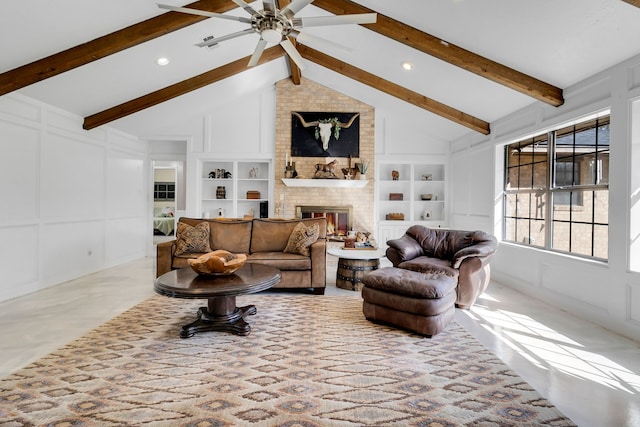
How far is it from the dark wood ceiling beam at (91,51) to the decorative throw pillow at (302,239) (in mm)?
2735

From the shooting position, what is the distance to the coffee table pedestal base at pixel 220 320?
3022mm

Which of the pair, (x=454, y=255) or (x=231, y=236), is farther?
(x=231, y=236)

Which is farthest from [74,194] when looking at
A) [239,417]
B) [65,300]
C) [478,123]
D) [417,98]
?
[478,123]

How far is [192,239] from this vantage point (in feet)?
14.4

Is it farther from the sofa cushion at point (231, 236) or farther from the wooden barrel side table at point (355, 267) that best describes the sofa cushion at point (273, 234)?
the wooden barrel side table at point (355, 267)

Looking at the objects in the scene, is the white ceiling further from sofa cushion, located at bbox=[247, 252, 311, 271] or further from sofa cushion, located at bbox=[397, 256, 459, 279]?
sofa cushion, located at bbox=[247, 252, 311, 271]

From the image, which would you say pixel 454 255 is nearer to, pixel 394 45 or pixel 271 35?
pixel 394 45

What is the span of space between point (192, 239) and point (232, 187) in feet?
11.6

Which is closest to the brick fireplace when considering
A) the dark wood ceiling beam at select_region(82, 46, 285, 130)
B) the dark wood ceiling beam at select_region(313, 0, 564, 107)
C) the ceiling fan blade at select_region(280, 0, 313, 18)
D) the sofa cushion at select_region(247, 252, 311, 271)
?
the dark wood ceiling beam at select_region(82, 46, 285, 130)

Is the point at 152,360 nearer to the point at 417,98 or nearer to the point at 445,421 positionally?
the point at 445,421

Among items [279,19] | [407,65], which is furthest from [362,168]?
[279,19]

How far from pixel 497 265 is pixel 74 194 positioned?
657 centimetres

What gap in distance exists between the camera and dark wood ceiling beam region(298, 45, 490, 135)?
5887mm

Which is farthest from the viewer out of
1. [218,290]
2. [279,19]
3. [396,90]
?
[396,90]
